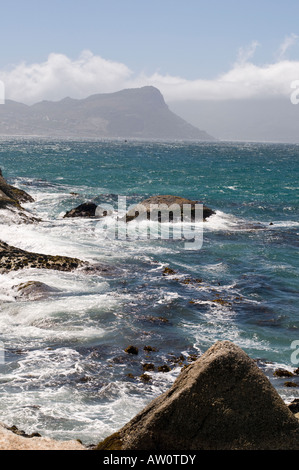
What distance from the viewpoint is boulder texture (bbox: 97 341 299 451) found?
8.45 metres

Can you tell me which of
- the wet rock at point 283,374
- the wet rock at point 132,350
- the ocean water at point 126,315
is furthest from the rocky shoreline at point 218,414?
the wet rock at point 132,350

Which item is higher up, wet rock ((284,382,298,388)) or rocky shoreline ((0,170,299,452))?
rocky shoreline ((0,170,299,452))

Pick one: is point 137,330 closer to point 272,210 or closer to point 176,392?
point 176,392

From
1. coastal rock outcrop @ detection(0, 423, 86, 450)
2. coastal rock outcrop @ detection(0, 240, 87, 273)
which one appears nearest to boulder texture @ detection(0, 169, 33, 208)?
coastal rock outcrop @ detection(0, 240, 87, 273)

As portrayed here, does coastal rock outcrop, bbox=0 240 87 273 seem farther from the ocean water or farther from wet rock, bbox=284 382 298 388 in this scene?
wet rock, bbox=284 382 298 388

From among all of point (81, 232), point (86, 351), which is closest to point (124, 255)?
point (81, 232)

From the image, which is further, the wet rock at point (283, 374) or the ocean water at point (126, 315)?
the wet rock at point (283, 374)

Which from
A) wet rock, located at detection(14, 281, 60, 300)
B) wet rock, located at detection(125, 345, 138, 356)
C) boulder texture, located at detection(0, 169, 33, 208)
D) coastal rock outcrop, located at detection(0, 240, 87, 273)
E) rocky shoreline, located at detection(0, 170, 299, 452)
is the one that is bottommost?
wet rock, located at detection(125, 345, 138, 356)

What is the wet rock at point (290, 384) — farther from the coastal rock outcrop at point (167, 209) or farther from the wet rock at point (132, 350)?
the coastal rock outcrop at point (167, 209)

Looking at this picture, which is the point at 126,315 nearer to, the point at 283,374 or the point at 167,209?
the point at 283,374

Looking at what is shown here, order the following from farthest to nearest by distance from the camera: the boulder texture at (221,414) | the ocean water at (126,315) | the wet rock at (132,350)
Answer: the wet rock at (132,350) < the ocean water at (126,315) < the boulder texture at (221,414)

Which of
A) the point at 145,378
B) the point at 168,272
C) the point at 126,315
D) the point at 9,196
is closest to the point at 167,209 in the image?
the point at 9,196

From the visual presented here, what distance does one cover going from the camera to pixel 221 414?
8.54 meters

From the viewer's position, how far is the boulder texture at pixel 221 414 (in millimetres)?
8453
